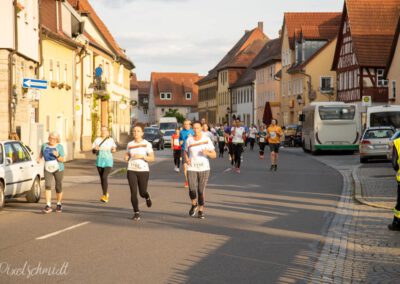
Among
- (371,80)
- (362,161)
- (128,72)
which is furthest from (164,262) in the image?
(128,72)

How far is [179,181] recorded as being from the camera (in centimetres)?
2583

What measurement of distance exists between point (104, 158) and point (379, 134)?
64.6 feet

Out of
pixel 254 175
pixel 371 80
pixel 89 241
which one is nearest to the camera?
pixel 89 241

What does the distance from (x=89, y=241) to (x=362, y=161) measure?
86.6 feet

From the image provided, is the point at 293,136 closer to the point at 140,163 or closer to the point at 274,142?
the point at 274,142

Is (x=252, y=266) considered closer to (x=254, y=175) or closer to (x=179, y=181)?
(x=179, y=181)

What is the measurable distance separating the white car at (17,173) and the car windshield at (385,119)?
26498 mm

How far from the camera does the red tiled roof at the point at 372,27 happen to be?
64.1 m

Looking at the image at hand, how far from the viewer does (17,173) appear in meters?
17.9

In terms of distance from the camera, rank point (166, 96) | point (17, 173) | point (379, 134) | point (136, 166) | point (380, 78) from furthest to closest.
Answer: point (166, 96) → point (380, 78) → point (379, 134) → point (17, 173) → point (136, 166)

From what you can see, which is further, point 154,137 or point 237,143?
point 154,137

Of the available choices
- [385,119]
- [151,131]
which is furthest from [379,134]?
[151,131]

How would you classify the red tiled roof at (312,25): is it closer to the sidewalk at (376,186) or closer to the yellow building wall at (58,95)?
the yellow building wall at (58,95)

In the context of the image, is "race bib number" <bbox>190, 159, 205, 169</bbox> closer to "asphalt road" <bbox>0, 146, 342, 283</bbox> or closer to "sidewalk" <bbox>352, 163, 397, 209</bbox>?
"asphalt road" <bbox>0, 146, 342, 283</bbox>
